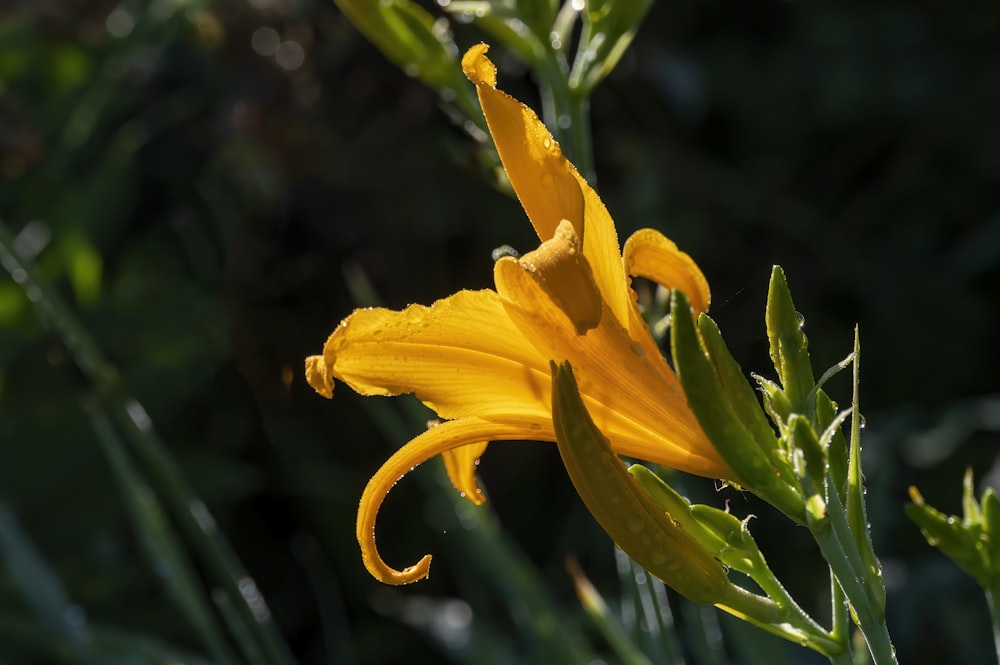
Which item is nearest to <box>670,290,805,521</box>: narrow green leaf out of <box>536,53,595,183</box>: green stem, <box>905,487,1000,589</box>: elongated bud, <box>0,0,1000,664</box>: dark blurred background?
<box>905,487,1000,589</box>: elongated bud

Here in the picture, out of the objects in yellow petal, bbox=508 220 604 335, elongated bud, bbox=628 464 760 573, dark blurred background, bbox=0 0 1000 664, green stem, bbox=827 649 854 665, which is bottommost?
dark blurred background, bbox=0 0 1000 664

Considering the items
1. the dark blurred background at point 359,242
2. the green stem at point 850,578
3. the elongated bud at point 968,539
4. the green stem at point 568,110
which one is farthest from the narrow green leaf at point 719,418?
the dark blurred background at point 359,242

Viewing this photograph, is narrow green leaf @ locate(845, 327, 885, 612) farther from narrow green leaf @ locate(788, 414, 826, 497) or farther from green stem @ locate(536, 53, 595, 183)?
green stem @ locate(536, 53, 595, 183)

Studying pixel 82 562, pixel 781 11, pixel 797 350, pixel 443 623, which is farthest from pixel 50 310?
pixel 781 11

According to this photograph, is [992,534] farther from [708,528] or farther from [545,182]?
[545,182]

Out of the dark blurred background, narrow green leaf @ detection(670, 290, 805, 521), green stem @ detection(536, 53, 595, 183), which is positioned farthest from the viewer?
the dark blurred background

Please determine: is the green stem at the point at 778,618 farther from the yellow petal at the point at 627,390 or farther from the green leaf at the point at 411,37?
the green leaf at the point at 411,37

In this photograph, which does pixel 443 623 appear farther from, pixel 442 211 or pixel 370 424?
pixel 442 211
